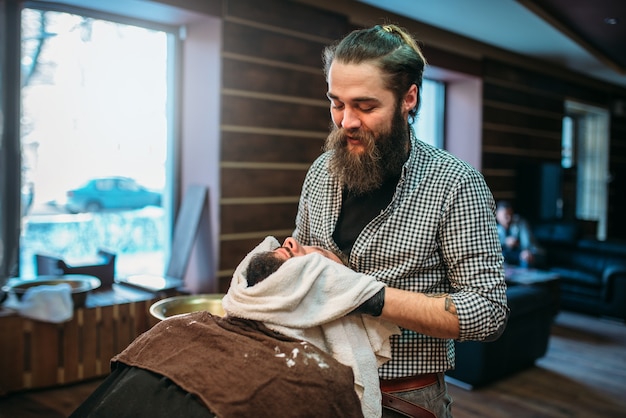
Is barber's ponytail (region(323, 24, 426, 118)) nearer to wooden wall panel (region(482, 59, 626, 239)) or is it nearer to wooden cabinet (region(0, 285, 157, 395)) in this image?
wooden cabinet (region(0, 285, 157, 395))

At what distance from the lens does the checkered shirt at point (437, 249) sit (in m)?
1.22

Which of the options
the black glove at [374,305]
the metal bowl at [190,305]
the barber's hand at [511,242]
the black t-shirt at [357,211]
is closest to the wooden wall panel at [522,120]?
the barber's hand at [511,242]

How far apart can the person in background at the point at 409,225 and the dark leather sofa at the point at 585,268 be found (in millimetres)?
4722

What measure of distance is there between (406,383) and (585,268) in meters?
5.25

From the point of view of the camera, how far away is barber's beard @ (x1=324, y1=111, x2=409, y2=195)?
1321mm

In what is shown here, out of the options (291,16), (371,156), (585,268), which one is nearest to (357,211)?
(371,156)

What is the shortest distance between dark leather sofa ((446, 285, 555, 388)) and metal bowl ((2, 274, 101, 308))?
2.30 meters

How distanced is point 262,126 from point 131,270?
139 cm

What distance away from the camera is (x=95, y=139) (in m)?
3.94

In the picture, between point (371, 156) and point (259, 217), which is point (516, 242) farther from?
point (371, 156)

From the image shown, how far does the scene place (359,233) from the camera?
1.39 m

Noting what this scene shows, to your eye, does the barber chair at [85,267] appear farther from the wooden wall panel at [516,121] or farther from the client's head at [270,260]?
the wooden wall panel at [516,121]

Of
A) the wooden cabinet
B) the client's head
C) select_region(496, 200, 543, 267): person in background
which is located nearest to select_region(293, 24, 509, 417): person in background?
the client's head

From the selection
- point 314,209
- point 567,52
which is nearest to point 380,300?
point 314,209
